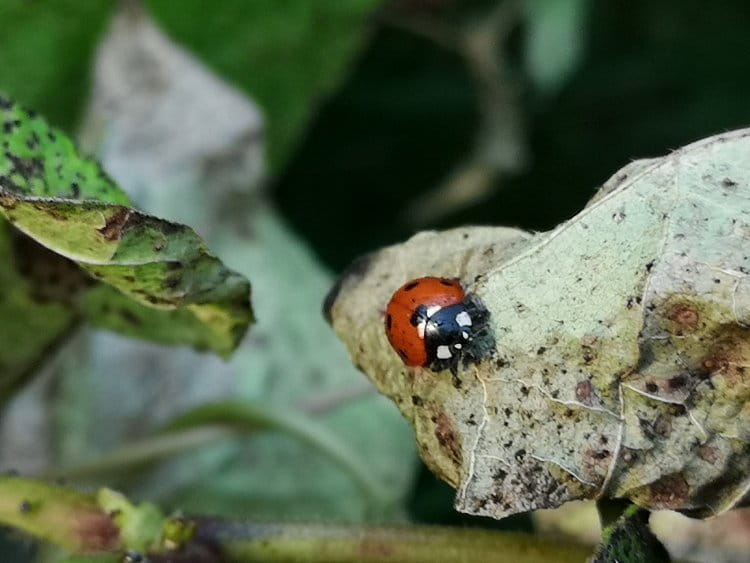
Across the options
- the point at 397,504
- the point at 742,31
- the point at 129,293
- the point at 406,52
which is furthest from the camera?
the point at 406,52

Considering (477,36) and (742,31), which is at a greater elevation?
(477,36)

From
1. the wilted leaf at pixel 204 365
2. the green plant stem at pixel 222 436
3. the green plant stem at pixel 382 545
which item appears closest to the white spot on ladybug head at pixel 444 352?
→ the green plant stem at pixel 382 545

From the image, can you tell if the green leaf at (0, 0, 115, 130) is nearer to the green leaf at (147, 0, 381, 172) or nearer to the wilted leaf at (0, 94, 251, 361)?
the green leaf at (147, 0, 381, 172)

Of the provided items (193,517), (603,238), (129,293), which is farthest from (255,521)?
(603,238)

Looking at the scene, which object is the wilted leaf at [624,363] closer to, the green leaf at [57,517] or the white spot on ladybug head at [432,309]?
the white spot on ladybug head at [432,309]

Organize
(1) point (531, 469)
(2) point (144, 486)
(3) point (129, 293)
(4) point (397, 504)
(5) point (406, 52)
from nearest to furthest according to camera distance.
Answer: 1. (1) point (531, 469)
2. (3) point (129, 293)
3. (4) point (397, 504)
4. (2) point (144, 486)
5. (5) point (406, 52)

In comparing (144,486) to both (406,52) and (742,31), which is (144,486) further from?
(742,31)
